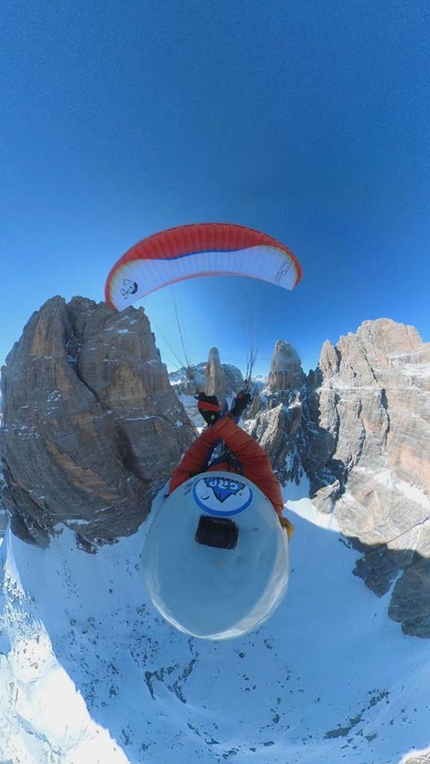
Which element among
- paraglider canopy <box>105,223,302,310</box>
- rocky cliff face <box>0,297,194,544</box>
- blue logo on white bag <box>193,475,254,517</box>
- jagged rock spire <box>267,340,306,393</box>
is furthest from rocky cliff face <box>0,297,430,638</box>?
blue logo on white bag <box>193,475,254,517</box>

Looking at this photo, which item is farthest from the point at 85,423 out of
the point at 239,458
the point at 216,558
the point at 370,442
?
the point at 370,442

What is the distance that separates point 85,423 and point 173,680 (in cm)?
1428

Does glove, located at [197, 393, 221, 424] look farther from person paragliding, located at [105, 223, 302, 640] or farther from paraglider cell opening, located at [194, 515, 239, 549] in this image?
paraglider cell opening, located at [194, 515, 239, 549]

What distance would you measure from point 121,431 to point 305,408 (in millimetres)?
21582

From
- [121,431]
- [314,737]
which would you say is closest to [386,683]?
[314,737]

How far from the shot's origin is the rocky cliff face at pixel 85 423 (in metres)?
15.6

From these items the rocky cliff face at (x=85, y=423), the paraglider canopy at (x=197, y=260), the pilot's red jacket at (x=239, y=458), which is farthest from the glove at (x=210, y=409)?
the rocky cliff face at (x=85, y=423)

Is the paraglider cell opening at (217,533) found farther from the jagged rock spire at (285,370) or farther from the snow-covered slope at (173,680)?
the jagged rock spire at (285,370)

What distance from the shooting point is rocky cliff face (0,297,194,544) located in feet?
51.1

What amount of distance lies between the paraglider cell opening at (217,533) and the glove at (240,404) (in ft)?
Answer: 14.2

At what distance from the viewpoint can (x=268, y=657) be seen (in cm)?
1512

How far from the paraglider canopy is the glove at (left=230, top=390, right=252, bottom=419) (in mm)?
4353

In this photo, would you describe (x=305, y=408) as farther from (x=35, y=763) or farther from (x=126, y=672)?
(x=35, y=763)

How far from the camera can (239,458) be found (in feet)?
18.7
